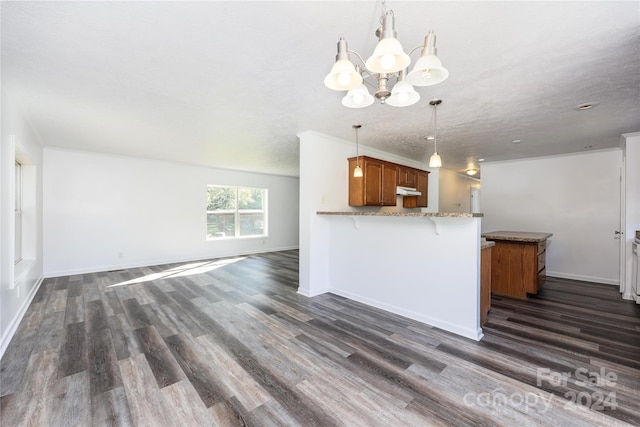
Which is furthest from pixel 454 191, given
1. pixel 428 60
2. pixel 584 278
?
pixel 428 60

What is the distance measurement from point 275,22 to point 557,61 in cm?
211

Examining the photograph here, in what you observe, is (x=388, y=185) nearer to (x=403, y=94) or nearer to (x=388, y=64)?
(x=403, y=94)

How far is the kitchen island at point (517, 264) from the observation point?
3.80m

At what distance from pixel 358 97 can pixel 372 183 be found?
2818mm

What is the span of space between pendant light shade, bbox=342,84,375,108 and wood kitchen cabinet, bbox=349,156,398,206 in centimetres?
249

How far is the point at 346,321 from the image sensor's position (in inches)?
118

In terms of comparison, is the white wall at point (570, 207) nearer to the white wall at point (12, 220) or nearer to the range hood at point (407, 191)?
the range hood at point (407, 191)

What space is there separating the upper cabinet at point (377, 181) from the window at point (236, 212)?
4.12 metres

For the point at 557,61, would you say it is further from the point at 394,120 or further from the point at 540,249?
the point at 540,249

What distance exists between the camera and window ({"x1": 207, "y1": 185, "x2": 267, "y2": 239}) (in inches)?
278

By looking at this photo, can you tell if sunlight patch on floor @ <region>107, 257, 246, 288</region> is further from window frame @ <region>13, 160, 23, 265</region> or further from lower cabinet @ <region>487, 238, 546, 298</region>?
lower cabinet @ <region>487, 238, 546, 298</region>

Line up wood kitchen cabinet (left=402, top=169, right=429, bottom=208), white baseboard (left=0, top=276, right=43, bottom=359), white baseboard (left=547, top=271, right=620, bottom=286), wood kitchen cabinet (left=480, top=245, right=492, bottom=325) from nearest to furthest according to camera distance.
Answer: white baseboard (left=0, top=276, right=43, bottom=359), wood kitchen cabinet (left=480, top=245, right=492, bottom=325), white baseboard (left=547, top=271, right=620, bottom=286), wood kitchen cabinet (left=402, top=169, right=429, bottom=208)

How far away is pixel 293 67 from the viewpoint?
2.13m

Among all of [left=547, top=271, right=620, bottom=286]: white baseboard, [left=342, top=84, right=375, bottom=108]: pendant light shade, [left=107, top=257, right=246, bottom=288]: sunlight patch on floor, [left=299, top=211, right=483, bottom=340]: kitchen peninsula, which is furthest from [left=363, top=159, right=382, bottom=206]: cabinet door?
[left=547, top=271, right=620, bottom=286]: white baseboard
